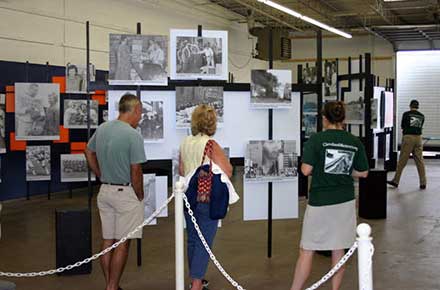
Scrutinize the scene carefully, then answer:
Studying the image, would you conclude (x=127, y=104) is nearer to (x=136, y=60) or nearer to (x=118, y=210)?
(x=118, y=210)

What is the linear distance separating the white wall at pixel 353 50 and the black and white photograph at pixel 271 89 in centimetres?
1521

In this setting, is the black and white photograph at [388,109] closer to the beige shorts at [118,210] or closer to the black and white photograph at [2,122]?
the black and white photograph at [2,122]

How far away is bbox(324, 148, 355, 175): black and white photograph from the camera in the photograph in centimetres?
412

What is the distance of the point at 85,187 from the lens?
39.4 ft

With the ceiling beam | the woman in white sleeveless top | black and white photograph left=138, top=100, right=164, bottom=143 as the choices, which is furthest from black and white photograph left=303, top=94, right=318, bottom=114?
the woman in white sleeveless top

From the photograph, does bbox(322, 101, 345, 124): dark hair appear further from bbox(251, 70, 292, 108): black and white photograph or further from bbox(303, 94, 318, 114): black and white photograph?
bbox(303, 94, 318, 114): black and white photograph

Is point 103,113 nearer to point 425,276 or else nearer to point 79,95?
point 79,95

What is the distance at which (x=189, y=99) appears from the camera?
564 cm

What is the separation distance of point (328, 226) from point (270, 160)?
1.74 m

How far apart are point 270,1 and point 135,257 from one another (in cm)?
837

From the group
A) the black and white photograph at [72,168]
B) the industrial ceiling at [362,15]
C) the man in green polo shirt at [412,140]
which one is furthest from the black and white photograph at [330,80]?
the black and white photograph at [72,168]

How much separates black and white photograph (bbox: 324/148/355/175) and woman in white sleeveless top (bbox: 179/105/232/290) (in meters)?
0.68

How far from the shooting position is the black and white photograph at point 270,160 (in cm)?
579

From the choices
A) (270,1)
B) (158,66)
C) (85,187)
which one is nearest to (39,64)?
(85,187)
